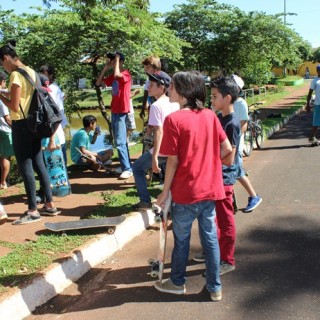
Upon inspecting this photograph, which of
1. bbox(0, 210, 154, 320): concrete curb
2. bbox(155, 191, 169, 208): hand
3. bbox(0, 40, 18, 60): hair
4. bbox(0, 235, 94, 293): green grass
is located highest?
bbox(0, 40, 18, 60): hair

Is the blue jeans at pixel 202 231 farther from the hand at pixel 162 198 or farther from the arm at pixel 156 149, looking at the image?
the arm at pixel 156 149

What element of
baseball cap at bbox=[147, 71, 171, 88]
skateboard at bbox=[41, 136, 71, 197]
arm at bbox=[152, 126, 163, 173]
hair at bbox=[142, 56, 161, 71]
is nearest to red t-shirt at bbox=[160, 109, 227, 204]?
arm at bbox=[152, 126, 163, 173]

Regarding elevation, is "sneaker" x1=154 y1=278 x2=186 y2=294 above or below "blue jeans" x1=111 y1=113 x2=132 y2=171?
below

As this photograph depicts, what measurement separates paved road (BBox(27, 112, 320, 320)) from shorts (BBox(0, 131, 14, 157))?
3.05 m

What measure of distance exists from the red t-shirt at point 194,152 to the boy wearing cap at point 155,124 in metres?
1.08

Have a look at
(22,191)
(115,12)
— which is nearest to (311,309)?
(22,191)

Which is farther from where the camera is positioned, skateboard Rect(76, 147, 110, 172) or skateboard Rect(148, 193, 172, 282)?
skateboard Rect(76, 147, 110, 172)

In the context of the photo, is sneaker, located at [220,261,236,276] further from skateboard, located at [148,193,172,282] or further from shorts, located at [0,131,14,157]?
shorts, located at [0,131,14,157]

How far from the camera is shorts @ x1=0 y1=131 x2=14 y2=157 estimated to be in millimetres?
6570

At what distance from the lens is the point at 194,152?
9.82 ft

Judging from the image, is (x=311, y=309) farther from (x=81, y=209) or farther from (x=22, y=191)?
(x=22, y=191)

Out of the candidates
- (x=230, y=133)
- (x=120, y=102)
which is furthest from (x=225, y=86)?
(x=120, y=102)

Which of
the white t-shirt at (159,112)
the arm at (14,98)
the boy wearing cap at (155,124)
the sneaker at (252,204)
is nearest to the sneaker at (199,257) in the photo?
the boy wearing cap at (155,124)

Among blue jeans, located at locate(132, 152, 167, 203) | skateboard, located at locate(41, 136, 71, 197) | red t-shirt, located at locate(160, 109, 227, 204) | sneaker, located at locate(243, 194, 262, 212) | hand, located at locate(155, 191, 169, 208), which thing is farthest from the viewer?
skateboard, located at locate(41, 136, 71, 197)
